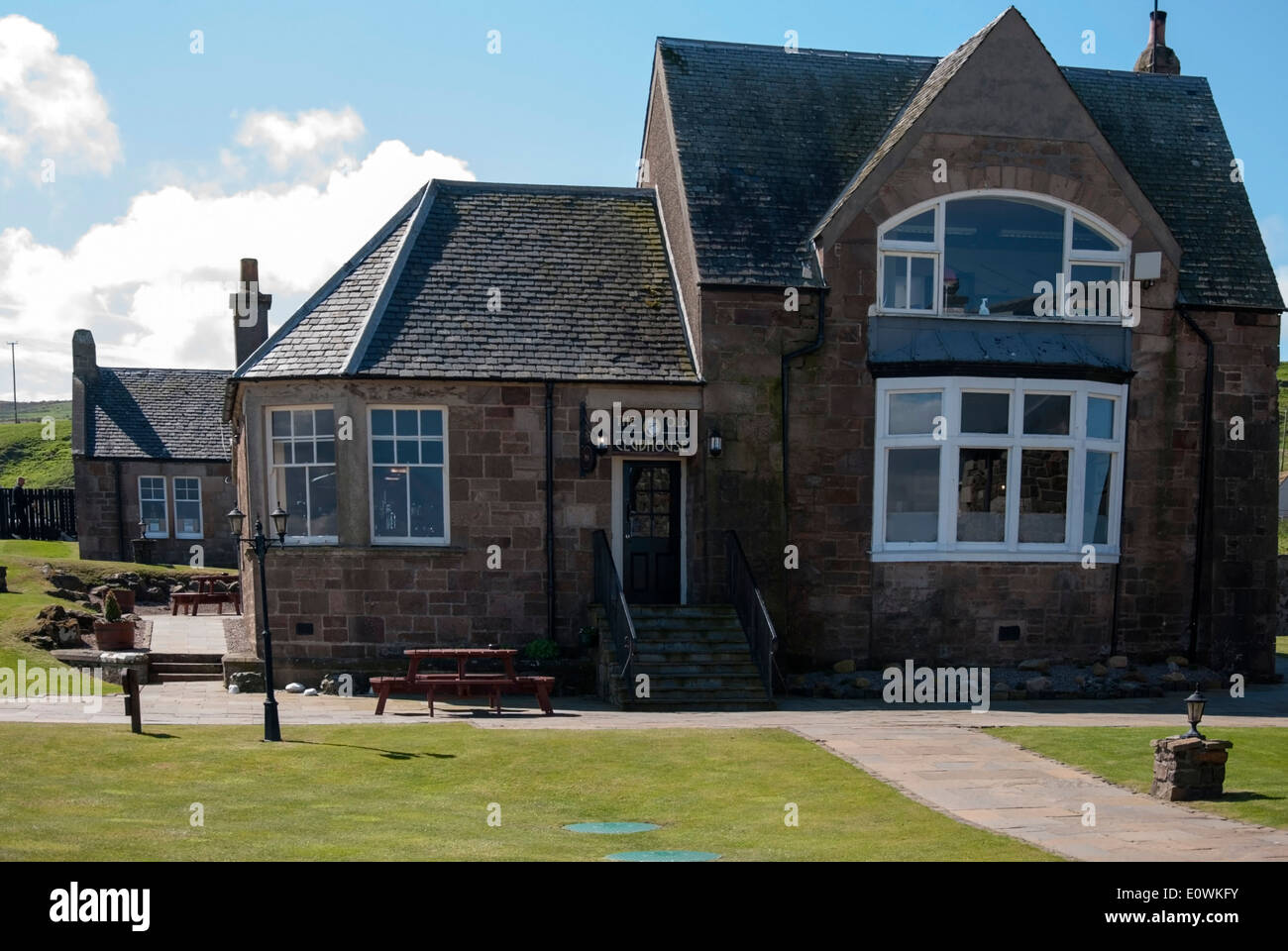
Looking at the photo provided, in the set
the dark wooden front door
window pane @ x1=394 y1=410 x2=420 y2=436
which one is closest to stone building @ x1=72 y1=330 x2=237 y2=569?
window pane @ x1=394 y1=410 x2=420 y2=436

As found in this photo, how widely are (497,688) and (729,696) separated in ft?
10.7

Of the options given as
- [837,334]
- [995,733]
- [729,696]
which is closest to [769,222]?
[837,334]

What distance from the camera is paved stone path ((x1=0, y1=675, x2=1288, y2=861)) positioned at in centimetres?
941

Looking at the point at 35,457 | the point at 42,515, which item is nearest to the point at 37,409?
the point at 35,457

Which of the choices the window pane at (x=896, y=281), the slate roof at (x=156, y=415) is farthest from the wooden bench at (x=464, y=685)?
the slate roof at (x=156, y=415)

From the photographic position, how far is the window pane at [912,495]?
1895 centimetres

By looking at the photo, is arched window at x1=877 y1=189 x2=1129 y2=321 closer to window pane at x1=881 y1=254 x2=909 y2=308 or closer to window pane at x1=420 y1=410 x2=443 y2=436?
window pane at x1=881 y1=254 x2=909 y2=308

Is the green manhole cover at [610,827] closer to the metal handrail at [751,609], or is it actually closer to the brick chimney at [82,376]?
the metal handrail at [751,609]

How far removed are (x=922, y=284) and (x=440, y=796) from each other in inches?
481

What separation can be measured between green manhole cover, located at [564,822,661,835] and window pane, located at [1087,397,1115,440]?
487 inches

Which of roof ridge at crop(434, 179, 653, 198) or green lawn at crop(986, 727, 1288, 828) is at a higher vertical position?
roof ridge at crop(434, 179, 653, 198)
